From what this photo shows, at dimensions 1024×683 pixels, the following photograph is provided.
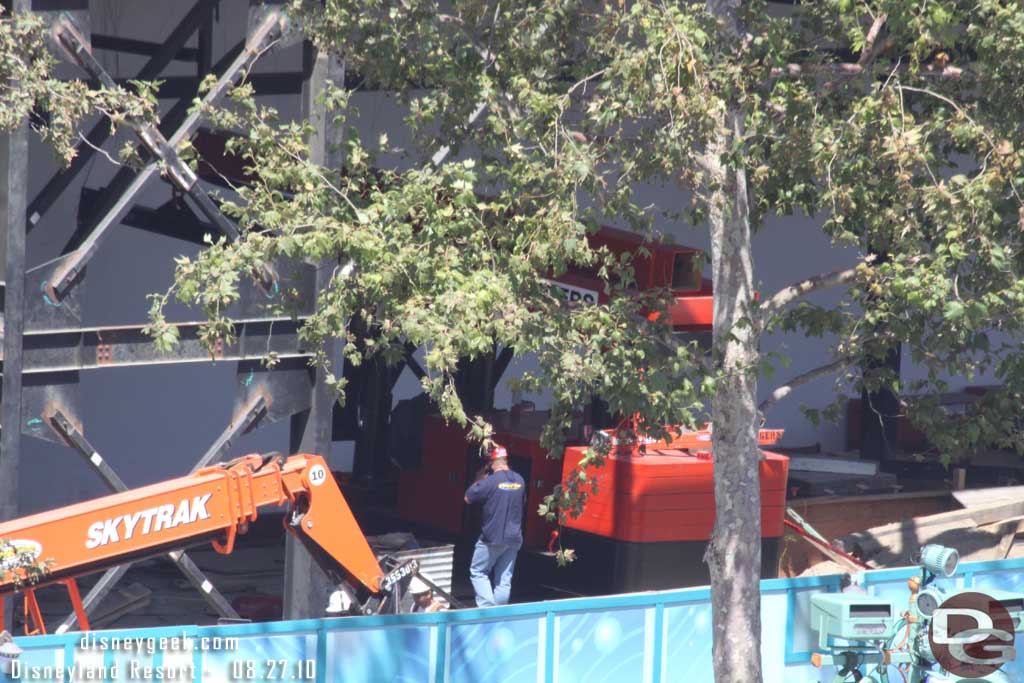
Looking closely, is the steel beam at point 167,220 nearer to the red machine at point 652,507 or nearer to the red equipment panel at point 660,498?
the red machine at point 652,507

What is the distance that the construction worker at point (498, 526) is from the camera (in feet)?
41.2

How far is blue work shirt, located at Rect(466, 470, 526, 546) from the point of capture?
12.6m

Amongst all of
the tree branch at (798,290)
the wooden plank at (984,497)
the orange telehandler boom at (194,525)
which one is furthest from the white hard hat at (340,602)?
the wooden plank at (984,497)

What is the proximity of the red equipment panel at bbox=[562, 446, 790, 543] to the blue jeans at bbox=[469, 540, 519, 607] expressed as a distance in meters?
0.69

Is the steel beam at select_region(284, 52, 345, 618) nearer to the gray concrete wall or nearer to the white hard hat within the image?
the white hard hat

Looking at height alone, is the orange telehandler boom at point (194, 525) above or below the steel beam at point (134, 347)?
below

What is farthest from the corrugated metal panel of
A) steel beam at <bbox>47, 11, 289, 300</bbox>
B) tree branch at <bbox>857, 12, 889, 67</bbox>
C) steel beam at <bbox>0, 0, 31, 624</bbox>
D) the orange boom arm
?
tree branch at <bbox>857, 12, 889, 67</bbox>

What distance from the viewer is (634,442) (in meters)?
9.51

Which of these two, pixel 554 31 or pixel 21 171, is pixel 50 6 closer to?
pixel 21 171

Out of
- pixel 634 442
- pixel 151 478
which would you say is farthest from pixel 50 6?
pixel 151 478

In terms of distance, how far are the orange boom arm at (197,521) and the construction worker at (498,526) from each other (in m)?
2.70

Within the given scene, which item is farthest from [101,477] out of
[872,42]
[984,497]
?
[984,497]

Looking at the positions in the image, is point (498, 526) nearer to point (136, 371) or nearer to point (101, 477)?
point (101, 477)

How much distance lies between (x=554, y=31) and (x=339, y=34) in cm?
148
